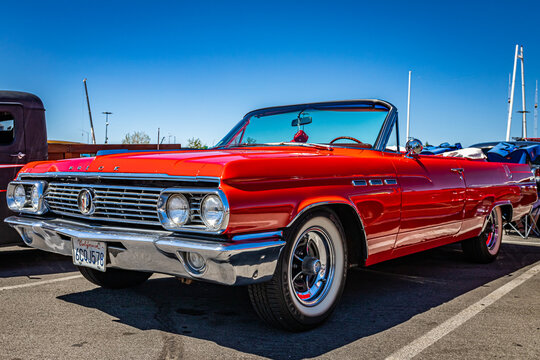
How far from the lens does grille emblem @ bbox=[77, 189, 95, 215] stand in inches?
127

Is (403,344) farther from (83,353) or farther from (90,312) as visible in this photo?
(90,312)

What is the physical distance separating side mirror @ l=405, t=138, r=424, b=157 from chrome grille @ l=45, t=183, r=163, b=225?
7.77 feet

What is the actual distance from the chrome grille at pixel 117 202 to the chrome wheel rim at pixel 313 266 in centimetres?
90

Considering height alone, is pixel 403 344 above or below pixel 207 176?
below

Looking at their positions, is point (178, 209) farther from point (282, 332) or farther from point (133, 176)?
point (282, 332)

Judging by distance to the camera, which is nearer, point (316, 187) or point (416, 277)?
Answer: point (316, 187)

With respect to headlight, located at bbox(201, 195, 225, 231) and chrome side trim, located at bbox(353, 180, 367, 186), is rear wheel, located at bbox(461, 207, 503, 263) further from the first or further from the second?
headlight, located at bbox(201, 195, 225, 231)

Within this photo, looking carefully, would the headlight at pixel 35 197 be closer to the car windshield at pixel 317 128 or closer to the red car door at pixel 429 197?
the car windshield at pixel 317 128

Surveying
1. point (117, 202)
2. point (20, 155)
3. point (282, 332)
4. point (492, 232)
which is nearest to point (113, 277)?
point (117, 202)

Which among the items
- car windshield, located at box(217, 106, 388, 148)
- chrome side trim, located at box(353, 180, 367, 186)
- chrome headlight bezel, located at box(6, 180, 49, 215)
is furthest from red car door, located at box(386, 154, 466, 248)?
chrome headlight bezel, located at box(6, 180, 49, 215)

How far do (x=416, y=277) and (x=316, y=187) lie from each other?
2.34 m

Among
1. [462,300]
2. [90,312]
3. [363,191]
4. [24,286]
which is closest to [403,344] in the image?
[363,191]

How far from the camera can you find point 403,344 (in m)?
3.04

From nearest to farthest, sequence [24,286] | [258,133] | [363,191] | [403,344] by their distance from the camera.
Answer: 1. [403,344]
2. [363,191]
3. [24,286]
4. [258,133]
